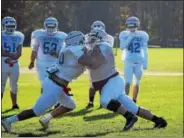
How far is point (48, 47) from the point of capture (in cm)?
902

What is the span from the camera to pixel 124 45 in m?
9.80

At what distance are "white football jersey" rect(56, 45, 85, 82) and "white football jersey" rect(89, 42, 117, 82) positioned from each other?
19 centimetres

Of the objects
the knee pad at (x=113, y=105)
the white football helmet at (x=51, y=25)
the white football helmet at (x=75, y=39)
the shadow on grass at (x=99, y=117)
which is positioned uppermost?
the white football helmet at (x=51, y=25)

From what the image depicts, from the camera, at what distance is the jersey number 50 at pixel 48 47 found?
9000 mm

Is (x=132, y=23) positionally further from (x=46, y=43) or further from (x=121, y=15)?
(x=121, y=15)

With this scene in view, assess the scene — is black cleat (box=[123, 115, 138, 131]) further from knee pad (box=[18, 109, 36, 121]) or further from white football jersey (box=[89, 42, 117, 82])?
knee pad (box=[18, 109, 36, 121])

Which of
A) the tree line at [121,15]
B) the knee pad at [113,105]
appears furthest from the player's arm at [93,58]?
the tree line at [121,15]

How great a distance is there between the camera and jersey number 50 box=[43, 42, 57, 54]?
Answer: 900 cm

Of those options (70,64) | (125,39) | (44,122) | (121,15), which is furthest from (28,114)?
(121,15)

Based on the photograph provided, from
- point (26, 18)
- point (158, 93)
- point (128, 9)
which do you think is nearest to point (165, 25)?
point (128, 9)

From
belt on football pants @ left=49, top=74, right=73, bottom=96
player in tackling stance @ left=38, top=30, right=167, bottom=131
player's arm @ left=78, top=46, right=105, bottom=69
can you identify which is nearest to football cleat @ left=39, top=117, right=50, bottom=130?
player in tackling stance @ left=38, top=30, right=167, bottom=131

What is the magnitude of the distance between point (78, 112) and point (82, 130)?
6.23 ft

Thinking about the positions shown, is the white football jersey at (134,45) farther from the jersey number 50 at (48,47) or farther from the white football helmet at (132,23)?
the jersey number 50 at (48,47)

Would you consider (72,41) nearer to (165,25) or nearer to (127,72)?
(127,72)
